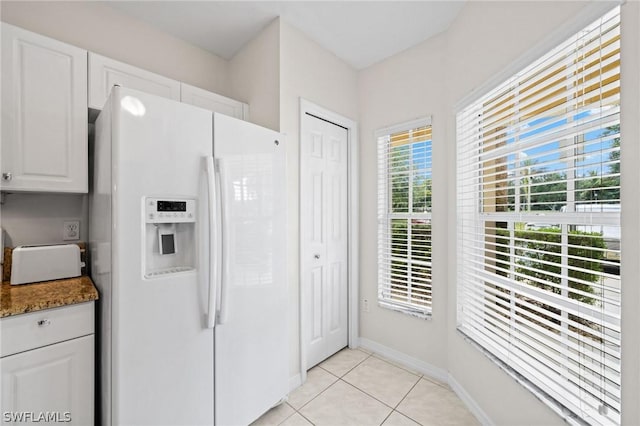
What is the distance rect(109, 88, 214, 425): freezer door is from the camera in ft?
3.80

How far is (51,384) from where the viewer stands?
3.93ft

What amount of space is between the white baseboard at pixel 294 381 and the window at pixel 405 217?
0.97 metres

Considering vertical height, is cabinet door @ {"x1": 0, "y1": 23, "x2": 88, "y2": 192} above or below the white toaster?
above

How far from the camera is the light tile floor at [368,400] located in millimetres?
1691

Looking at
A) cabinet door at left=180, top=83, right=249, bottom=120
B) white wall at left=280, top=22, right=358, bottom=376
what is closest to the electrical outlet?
cabinet door at left=180, top=83, right=249, bottom=120

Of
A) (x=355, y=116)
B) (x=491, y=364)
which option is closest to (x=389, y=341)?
(x=491, y=364)

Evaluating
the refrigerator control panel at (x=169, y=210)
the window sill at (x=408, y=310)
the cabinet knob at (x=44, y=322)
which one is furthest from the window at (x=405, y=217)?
the cabinet knob at (x=44, y=322)

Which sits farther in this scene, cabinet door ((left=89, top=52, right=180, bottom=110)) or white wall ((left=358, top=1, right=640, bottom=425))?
cabinet door ((left=89, top=52, right=180, bottom=110))

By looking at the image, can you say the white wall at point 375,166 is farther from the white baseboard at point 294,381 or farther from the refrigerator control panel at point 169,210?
the refrigerator control panel at point 169,210

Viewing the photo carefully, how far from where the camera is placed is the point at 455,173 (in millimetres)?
1961

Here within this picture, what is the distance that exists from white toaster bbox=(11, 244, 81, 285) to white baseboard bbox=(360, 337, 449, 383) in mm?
2324

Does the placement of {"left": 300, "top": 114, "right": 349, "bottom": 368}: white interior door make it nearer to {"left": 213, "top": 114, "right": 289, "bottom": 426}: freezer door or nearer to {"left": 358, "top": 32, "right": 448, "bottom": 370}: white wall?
{"left": 358, "top": 32, "right": 448, "bottom": 370}: white wall

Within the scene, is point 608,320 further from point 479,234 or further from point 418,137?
point 418,137

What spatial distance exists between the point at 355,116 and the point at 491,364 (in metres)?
2.21
